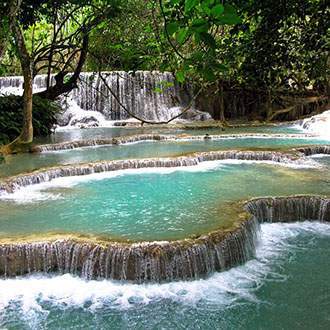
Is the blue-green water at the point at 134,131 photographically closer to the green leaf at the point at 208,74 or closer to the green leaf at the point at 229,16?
the green leaf at the point at 208,74

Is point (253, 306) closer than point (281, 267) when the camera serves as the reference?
Yes

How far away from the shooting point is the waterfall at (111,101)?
18188 millimetres

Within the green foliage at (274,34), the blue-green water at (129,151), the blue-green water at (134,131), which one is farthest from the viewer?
the blue-green water at (134,131)

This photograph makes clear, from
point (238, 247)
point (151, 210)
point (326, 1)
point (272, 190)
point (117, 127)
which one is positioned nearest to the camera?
point (326, 1)

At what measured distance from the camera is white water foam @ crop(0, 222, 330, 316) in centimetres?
460

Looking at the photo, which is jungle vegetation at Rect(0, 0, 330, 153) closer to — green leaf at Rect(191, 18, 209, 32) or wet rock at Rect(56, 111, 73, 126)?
green leaf at Rect(191, 18, 209, 32)

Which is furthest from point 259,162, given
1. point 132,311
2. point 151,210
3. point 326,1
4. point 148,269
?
point 326,1

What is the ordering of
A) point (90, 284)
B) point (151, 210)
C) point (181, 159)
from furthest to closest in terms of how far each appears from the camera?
point (181, 159), point (151, 210), point (90, 284)

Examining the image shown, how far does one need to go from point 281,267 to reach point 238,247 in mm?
505

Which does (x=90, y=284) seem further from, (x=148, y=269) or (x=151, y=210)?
(x=151, y=210)

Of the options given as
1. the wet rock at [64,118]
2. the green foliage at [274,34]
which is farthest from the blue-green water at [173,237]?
the wet rock at [64,118]

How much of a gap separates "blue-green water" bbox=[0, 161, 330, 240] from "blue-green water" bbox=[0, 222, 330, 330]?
672 millimetres

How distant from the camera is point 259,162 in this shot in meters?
10.0

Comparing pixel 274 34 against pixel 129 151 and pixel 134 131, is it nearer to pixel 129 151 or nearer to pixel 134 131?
pixel 129 151
